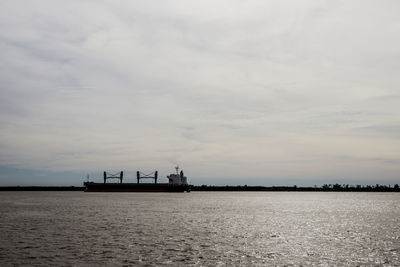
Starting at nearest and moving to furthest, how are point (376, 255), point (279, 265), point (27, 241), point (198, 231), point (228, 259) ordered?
point (279, 265)
point (228, 259)
point (376, 255)
point (27, 241)
point (198, 231)

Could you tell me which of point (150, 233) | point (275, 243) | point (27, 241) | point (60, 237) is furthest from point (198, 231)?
point (27, 241)

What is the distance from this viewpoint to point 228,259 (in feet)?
96.6

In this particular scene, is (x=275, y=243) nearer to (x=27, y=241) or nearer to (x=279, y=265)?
(x=279, y=265)

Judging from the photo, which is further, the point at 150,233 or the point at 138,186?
the point at 138,186

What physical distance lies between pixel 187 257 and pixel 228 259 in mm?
2930

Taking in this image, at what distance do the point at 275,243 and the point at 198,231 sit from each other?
10.7m

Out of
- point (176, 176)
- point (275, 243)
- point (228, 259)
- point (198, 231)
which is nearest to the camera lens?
point (228, 259)

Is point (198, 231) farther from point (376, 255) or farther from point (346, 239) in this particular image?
point (376, 255)

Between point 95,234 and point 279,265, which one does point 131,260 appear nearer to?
point 279,265

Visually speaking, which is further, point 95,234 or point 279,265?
point 95,234

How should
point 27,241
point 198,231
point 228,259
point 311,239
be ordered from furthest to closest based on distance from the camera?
point 198,231 < point 311,239 < point 27,241 < point 228,259

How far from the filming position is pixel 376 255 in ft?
105

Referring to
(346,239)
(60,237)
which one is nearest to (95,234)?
(60,237)

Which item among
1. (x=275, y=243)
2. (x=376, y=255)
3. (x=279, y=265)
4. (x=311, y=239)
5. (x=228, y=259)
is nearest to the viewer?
(x=279, y=265)
